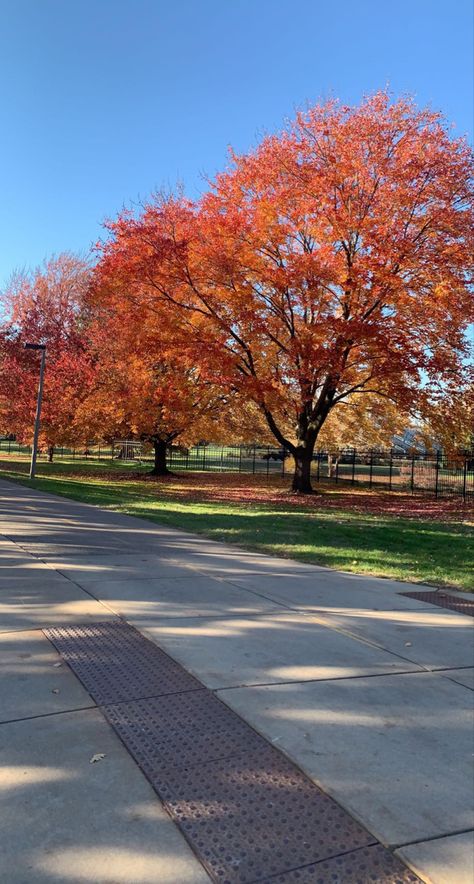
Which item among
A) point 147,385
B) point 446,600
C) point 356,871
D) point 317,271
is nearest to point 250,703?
point 356,871

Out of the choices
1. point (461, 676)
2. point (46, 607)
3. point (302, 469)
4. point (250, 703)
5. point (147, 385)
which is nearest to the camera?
point (250, 703)

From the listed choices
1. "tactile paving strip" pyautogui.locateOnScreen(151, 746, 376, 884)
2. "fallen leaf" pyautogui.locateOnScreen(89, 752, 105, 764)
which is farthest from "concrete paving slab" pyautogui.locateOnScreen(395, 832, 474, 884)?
"fallen leaf" pyautogui.locateOnScreen(89, 752, 105, 764)

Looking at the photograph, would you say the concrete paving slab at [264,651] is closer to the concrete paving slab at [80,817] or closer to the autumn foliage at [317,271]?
the concrete paving slab at [80,817]

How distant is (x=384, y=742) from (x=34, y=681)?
2.23 m

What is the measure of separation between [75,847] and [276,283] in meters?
17.0

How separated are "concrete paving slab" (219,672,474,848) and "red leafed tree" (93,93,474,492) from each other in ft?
44.6

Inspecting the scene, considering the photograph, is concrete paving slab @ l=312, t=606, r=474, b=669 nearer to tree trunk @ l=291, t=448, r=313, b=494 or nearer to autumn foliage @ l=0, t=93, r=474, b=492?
autumn foliage @ l=0, t=93, r=474, b=492

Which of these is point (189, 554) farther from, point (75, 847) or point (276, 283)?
point (276, 283)

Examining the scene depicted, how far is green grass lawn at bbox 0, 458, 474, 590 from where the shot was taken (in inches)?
339

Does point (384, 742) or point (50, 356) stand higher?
point (50, 356)

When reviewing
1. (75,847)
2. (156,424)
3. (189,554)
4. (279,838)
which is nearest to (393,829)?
(279,838)

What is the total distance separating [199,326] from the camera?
2061cm

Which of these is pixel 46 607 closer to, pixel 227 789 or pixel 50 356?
pixel 227 789

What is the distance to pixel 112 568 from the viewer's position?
25.5 ft
